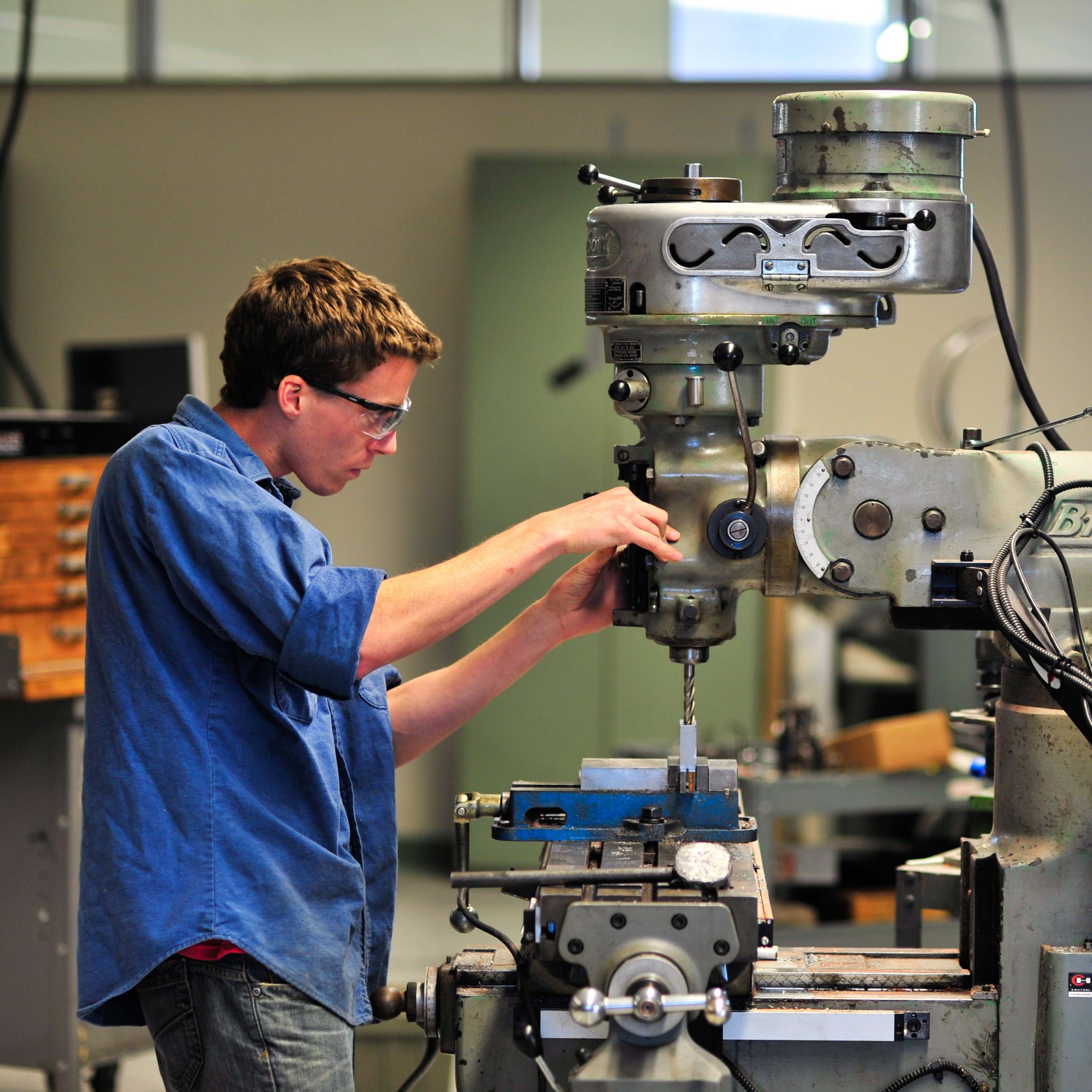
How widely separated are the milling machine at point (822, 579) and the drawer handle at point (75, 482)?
1437 millimetres

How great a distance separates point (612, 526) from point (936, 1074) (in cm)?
61

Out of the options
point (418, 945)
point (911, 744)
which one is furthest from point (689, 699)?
point (418, 945)

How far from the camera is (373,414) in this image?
54.8 inches

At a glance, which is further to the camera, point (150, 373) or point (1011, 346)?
point (150, 373)

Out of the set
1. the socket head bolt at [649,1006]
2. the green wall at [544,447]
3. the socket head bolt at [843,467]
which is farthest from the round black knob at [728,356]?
the green wall at [544,447]

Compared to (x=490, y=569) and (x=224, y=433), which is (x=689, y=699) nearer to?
(x=490, y=569)

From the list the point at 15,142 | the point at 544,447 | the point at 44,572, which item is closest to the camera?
the point at 44,572

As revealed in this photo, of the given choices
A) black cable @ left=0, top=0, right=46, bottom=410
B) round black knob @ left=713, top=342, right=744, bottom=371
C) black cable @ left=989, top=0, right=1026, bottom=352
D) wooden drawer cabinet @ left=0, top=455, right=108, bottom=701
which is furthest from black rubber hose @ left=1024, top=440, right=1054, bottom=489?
black cable @ left=989, top=0, right=1026, bottom=352

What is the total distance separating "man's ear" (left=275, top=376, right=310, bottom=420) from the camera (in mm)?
1349

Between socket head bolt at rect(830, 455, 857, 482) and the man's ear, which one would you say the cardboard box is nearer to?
socket head bolt at rect(830, 455, 857, 482)

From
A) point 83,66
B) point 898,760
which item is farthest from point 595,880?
point 83,66

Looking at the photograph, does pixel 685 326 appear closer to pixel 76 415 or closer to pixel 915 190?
pixel 915 190

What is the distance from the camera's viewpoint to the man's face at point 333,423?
4.49 ft

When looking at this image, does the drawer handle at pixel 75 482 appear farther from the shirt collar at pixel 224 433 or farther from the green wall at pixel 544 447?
the green wall at pixel 544 447
